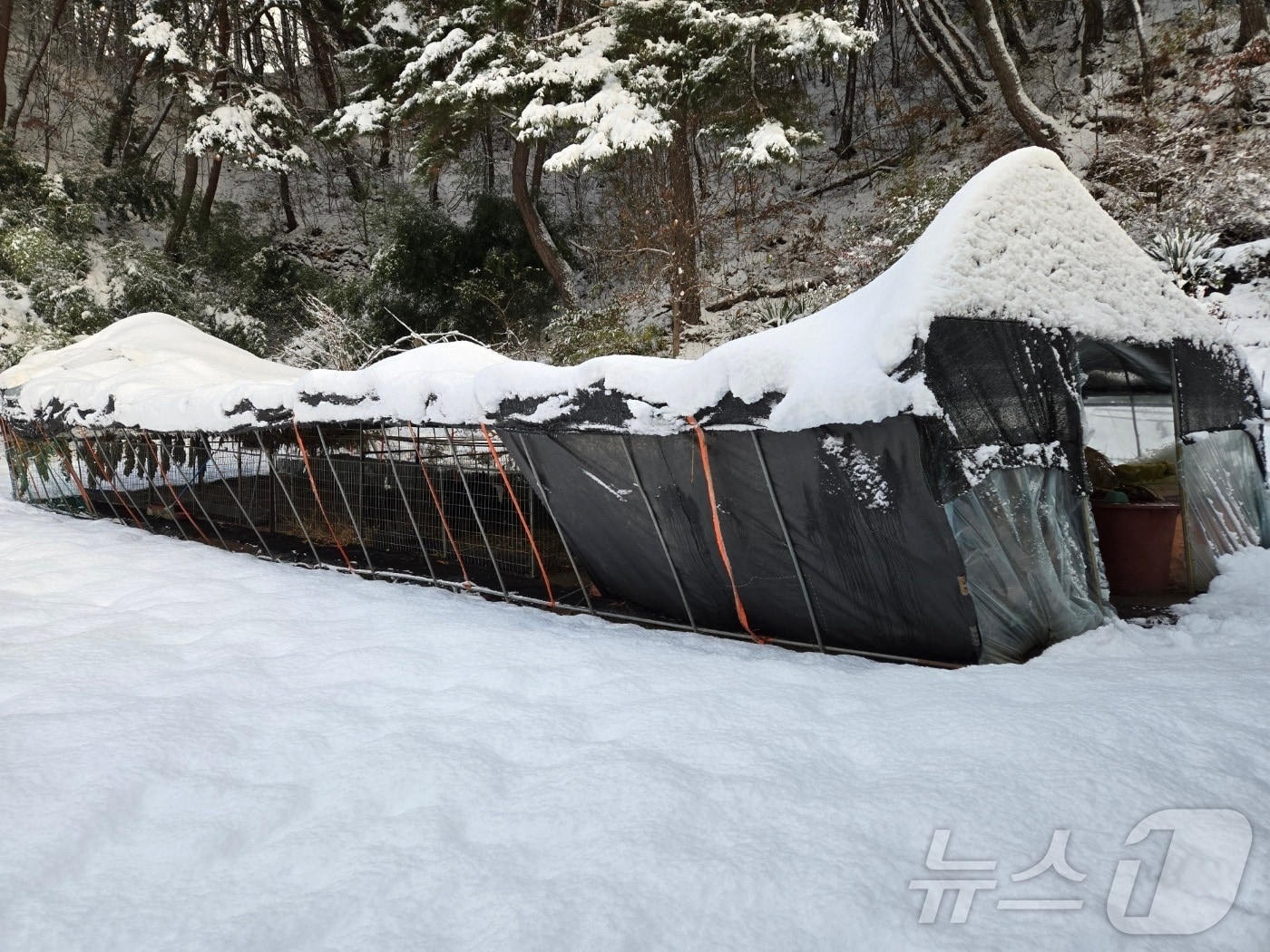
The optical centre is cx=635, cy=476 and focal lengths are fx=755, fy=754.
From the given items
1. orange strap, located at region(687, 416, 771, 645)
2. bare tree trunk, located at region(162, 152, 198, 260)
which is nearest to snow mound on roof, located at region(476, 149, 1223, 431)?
orange strap, located at region(687, 416, 771, 645)

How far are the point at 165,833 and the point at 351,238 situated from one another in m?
21.2

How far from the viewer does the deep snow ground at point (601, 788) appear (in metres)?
1.70

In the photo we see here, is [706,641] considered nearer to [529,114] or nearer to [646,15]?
[529,114]

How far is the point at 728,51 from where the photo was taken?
1009 centimetres

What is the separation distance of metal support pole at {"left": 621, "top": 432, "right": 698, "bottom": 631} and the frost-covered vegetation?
7012 mm

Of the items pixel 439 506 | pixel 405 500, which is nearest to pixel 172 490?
pixel 405 500

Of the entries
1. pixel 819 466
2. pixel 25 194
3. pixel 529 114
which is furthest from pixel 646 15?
pixel 25 194

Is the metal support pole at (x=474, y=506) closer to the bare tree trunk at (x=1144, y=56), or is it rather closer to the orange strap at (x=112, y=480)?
the orange strap at (x=112, y=480)

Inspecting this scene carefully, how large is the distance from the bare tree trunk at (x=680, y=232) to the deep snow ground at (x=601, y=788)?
845 cm

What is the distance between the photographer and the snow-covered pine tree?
32.9ft

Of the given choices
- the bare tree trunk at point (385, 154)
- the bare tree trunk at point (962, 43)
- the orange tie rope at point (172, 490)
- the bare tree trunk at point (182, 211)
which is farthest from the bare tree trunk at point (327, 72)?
the orange tie rope at point (172, 490)

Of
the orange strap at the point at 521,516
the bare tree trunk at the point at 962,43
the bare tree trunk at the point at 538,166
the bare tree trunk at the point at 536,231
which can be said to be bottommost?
the orange strap at the point at 521,516

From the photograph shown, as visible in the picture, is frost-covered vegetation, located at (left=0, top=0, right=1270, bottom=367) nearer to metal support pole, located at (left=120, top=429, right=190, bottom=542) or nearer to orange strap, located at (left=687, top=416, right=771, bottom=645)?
metal support pole, located at (left=120, top=429, right=190, bottom=542)

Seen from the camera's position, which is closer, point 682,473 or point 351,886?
point 351,886
